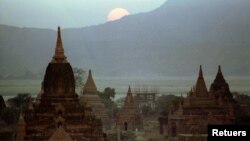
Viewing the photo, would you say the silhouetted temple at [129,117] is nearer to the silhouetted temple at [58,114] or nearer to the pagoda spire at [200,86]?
the pagoda spire at [200,86]

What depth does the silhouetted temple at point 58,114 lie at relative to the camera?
33.7ft

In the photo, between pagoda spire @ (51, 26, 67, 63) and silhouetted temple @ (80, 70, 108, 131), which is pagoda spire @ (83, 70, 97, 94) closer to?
silhouetted temple @ (80, 70, 108, 131)

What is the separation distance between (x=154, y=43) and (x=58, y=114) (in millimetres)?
3475

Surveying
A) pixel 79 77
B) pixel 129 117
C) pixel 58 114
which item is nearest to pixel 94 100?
pixel 79 77

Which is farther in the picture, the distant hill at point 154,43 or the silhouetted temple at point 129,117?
the silhouetted temple at point 129,117

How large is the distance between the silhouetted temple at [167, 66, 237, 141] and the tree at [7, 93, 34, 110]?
199 cm

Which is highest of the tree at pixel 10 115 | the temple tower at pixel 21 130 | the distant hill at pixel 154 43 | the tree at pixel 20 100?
the distant hill at pixel 154 43

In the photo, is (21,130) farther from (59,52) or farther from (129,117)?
(129,117)

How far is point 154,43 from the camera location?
13.5 metres

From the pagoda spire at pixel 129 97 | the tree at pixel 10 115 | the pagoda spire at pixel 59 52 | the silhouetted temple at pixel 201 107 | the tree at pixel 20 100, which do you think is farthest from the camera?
the pagoda spire at pixel 129 97

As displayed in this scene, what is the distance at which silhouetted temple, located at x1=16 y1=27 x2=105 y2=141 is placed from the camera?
10.3 m

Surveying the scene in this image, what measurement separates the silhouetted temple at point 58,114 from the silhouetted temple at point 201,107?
2.36 metres

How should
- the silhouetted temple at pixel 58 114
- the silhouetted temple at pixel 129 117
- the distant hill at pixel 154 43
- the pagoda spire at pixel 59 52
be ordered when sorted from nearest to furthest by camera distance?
the silhouetted temple at pixel 58 114
the pagoda spire at pixel 59 52
the distant hill at pixel 154 43
the silhouetted temple at pixel 129 117

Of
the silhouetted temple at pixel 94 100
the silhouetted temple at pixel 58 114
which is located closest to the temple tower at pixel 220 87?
the silhouetted temple at pixel 94 100
